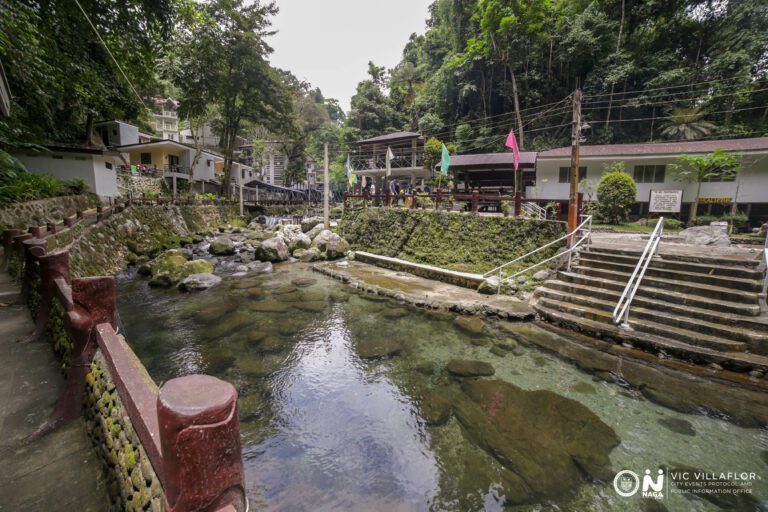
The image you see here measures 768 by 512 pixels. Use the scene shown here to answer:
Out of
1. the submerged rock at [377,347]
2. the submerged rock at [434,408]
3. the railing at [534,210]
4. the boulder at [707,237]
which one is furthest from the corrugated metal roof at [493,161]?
the submerged rock at [434,408]

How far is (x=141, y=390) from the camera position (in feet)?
6.34

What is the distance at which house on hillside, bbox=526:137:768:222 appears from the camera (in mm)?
16688

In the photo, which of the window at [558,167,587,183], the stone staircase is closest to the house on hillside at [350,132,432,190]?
the window at [558,167,587,183]

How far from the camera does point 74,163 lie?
1772 centimetres

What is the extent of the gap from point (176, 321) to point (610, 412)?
9785 mm

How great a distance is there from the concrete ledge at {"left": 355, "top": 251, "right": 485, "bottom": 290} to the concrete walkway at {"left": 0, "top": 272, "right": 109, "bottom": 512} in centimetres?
992

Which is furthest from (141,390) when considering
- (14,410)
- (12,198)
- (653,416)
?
(12,198)

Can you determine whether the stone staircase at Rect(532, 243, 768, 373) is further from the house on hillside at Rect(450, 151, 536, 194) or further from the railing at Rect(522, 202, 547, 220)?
the house on hillside at Rect(450, 151, 536, 194)

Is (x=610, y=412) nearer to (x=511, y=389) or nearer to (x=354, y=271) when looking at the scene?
(x=511, y=389)

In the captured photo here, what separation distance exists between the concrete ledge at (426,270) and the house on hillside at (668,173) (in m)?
12.6

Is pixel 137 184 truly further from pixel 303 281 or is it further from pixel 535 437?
pixel 535 437

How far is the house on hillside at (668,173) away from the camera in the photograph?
657 inches

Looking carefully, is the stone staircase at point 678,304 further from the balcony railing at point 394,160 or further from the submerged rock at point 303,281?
the balcony railing at point 394,160

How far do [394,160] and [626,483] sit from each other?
1176 inches
